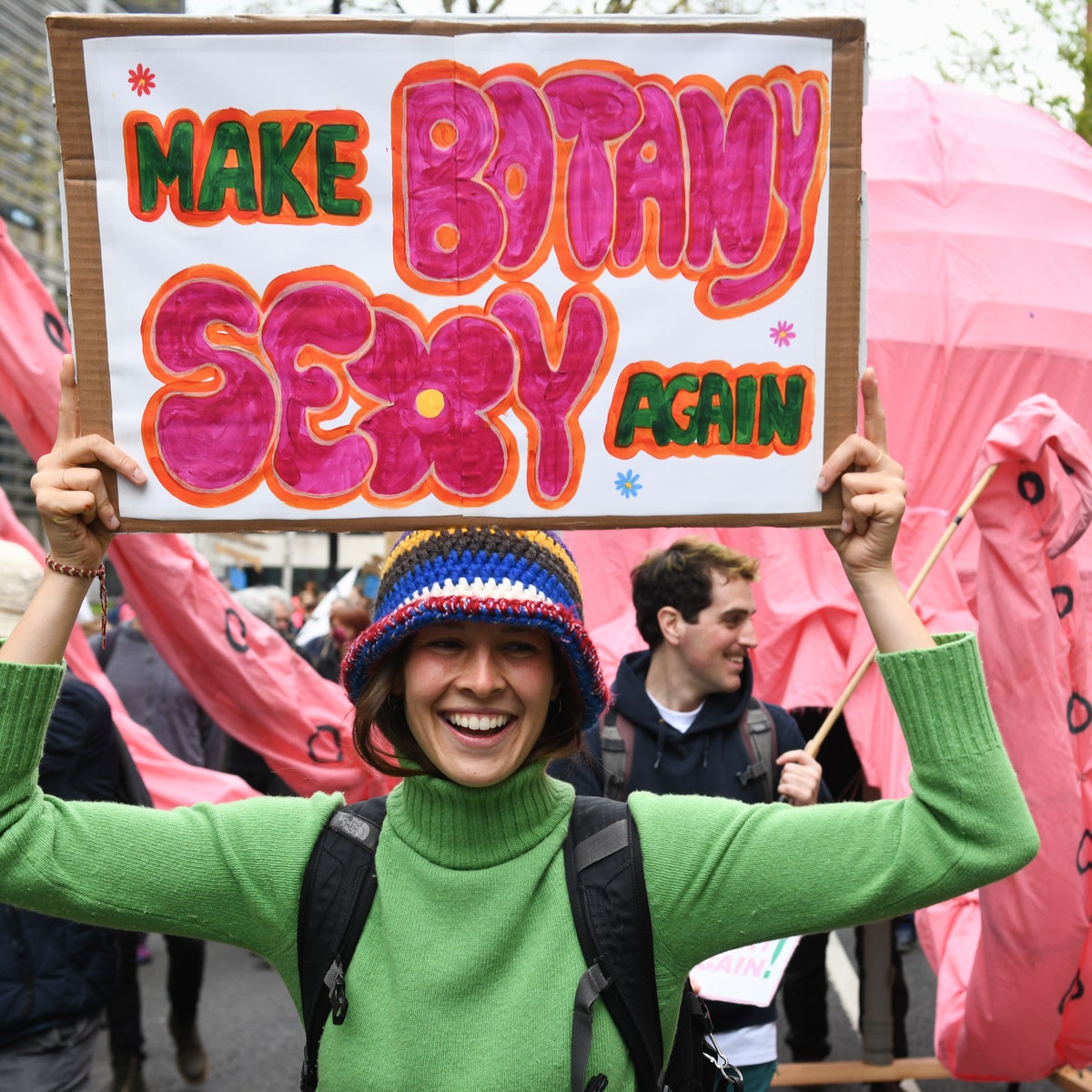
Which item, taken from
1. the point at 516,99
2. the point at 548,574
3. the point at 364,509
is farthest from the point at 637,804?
the point at 516,99

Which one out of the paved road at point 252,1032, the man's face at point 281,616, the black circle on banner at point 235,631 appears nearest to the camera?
the black circle on banner at point 235,631

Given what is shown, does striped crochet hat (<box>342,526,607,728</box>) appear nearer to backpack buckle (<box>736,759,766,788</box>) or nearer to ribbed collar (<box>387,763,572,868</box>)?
ribbed collar (<box>387,763,572,868</box>)

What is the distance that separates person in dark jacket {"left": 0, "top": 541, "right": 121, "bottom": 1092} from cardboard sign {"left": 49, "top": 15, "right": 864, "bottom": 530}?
1.53 metres

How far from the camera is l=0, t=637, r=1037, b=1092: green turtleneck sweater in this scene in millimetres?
1887

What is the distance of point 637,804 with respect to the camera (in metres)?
2.08

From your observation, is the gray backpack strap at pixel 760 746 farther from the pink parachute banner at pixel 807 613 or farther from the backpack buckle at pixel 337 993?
the backpack buckle at pixel 337 993

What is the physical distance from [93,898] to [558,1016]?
0.72 m

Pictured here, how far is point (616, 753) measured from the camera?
3768mm

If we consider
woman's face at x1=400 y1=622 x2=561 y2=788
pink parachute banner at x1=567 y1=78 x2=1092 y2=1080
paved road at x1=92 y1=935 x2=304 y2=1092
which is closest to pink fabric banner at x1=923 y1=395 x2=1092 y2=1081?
pink parachute banner at x1=567 y1=78 x2=1092 y2=1080

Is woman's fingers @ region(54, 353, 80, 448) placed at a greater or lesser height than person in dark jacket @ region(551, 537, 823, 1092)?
greater

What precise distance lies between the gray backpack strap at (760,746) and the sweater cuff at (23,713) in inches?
88.5

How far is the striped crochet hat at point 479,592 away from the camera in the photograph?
6.64 feet

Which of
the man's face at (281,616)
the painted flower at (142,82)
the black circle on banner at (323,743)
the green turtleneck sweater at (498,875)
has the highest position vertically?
the painted flower at (142,82)

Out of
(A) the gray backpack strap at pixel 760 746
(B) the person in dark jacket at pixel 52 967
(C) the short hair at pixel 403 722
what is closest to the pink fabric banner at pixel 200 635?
(B) the person in dark jacket at pixel 52 967
